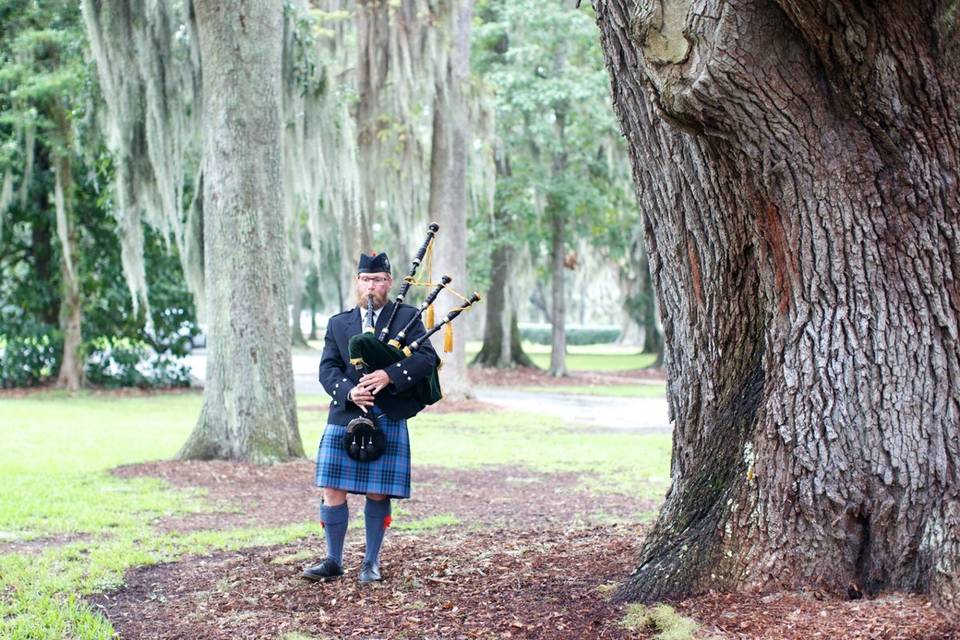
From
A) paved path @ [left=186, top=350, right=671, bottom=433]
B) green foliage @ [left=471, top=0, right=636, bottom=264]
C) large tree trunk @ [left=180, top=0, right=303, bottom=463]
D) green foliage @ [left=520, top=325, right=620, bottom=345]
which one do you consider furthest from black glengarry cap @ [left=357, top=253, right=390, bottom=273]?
green foliage @ [left=520, top=325, right=620, bottom=345]

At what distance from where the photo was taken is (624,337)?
54125 millimetres

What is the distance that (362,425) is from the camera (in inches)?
205

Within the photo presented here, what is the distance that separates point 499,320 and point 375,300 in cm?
2287

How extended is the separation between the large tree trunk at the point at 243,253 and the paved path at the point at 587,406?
4.07m

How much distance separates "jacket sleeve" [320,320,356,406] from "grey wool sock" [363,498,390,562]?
0.57m

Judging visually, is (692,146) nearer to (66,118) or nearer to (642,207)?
(642,207)

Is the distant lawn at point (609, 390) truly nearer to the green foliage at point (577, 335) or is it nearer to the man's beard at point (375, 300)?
the man's beard at point (375, 300)

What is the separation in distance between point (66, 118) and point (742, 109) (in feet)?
51.1

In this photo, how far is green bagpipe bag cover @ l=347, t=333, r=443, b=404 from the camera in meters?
5.14

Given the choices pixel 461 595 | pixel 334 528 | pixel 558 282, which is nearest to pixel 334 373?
pixel 334 528

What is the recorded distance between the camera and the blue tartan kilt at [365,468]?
5.30m

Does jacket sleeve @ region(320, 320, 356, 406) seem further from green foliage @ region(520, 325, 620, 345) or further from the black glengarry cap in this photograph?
green foliage @ region(520, 325, 620, 345)

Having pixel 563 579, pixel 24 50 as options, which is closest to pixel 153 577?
pixel 563 579

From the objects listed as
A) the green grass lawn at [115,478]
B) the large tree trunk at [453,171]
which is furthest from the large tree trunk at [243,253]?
the large tree trunk at [453,171]
